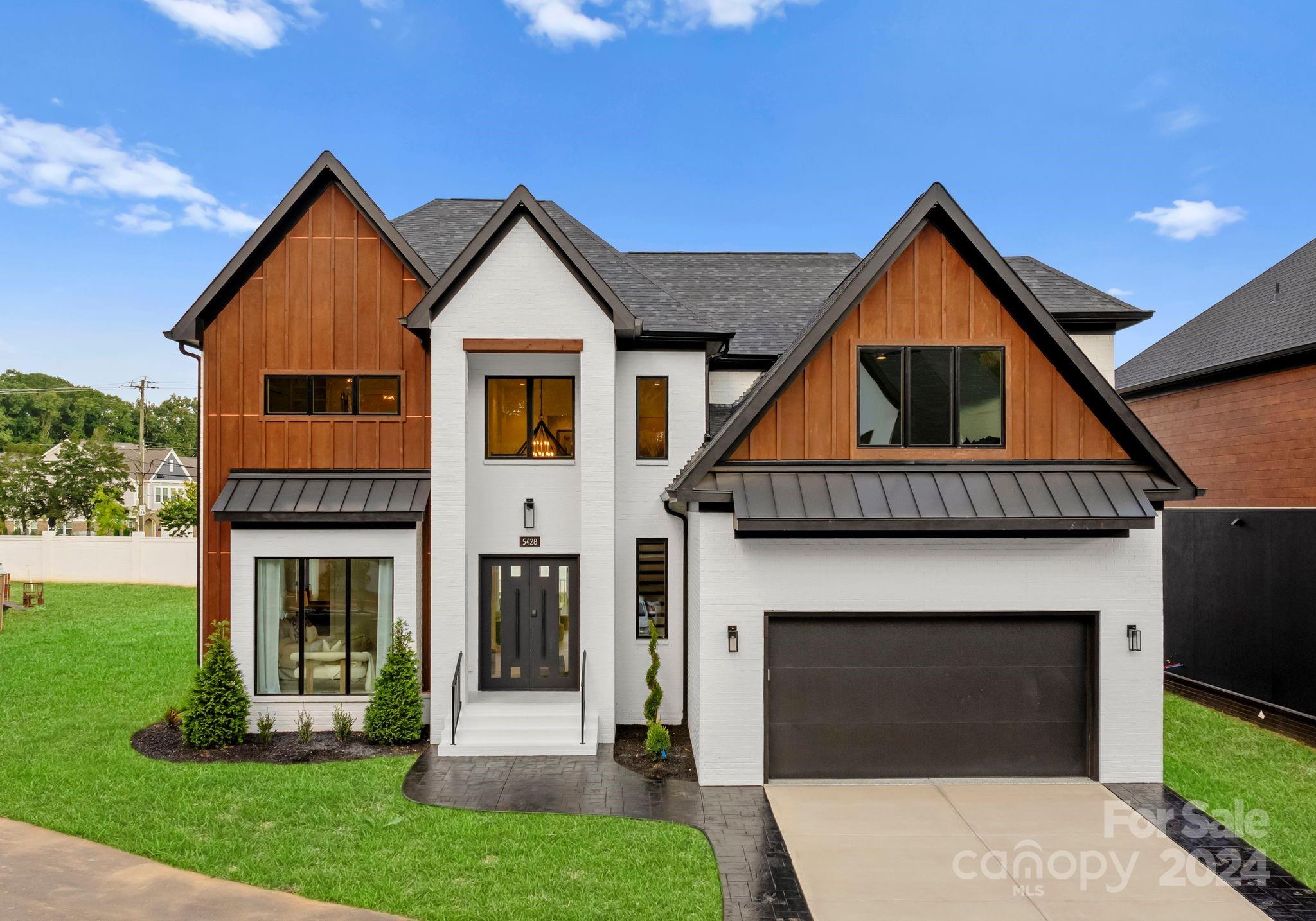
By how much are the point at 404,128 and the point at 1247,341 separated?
31.8 metres

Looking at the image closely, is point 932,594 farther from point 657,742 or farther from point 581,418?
point 581,418

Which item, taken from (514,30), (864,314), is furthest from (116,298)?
(864,314)

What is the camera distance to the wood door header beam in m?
10.6

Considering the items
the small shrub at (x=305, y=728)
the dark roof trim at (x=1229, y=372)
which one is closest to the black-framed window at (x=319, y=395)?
the small shrub at (x=305, y=728)

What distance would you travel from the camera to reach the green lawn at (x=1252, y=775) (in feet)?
23.8

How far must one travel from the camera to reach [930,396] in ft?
30.5

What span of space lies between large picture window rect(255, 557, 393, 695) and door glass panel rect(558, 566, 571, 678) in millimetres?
2578

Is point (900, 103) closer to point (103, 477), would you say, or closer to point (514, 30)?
point (514, 30)

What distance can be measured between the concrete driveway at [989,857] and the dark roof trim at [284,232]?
944 centimetres

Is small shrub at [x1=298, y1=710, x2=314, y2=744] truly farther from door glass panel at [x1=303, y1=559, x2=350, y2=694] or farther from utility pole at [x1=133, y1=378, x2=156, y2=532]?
utility pole at [x1=133, y1=378, x2=156, y2=532]

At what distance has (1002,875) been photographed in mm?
6602

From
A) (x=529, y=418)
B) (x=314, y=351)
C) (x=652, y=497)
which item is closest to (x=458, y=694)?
(x=652, y=497)

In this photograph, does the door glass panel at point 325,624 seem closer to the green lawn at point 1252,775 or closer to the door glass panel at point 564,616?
the door glass panel at point 564,616

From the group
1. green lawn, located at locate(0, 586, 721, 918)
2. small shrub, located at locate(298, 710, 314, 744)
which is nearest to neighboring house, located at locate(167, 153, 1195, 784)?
small shrub, located at locate(298, 710, 314, 744)
